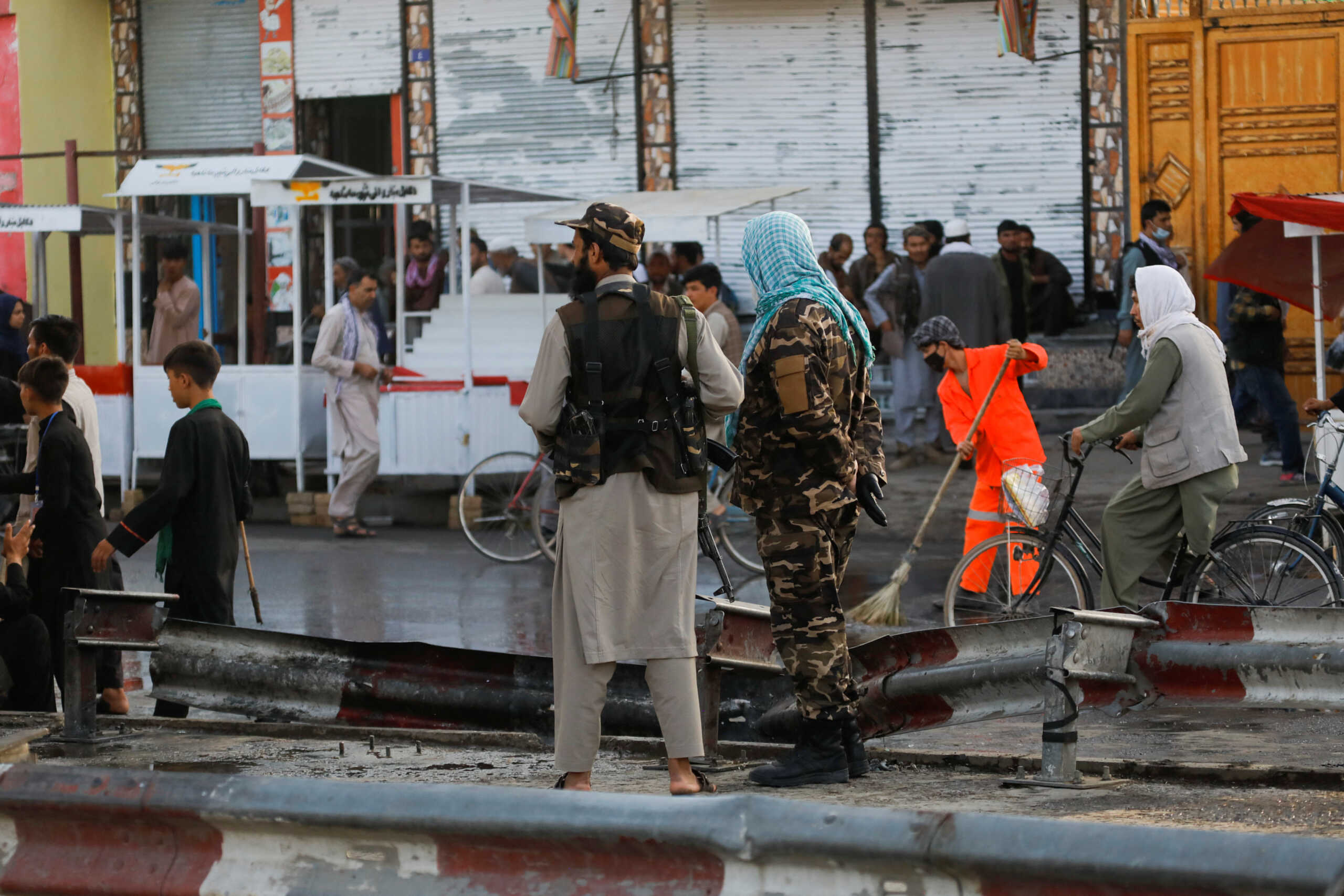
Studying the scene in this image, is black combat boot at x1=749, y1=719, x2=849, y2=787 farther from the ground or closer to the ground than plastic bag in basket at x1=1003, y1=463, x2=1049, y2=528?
closer to the ground

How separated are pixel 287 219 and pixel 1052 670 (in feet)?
49.9

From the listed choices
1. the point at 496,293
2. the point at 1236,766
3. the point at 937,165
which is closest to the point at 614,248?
the point at 1236,766

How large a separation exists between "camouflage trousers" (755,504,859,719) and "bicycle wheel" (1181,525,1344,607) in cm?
289

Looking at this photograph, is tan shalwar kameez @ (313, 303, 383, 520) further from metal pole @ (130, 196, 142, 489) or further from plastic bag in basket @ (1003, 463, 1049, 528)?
plastic bag in basket @ (1003, 463, 1049, 528)

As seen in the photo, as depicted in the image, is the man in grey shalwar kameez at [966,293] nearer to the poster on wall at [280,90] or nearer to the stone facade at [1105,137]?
the stone facade at [1105,137]

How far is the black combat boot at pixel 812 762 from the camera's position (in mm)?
4906

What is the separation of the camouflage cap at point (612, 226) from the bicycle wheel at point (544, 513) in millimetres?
6254

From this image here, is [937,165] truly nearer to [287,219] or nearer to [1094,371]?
[1094,371]

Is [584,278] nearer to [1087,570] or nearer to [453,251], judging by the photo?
[1087,570]

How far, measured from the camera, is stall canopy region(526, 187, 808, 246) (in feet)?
44.3

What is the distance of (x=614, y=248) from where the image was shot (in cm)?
472

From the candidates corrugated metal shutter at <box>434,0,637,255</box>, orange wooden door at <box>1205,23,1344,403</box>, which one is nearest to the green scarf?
orange wooden door at <box>1205,23,1344,403</box>

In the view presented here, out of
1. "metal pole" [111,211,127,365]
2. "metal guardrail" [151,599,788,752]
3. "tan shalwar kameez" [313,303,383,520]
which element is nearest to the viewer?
"metal guardrail" [151,599,788,752]

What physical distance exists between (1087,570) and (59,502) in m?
4.82
